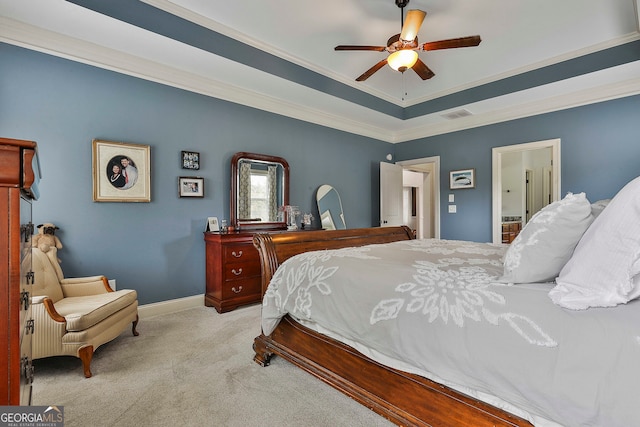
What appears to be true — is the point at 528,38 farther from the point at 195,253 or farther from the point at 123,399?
the point at 123,399

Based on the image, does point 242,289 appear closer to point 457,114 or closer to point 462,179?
point 462,179

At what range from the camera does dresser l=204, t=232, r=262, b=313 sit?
3340mm

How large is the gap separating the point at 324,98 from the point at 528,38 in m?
2.41

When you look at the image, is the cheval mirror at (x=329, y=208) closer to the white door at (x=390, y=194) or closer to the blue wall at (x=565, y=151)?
the white door at (x=390, y=194)

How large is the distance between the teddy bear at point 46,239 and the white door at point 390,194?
14.8ft

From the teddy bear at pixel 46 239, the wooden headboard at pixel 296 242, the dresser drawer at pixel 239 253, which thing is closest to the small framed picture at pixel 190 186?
the dresser drawer at pixel 239 253

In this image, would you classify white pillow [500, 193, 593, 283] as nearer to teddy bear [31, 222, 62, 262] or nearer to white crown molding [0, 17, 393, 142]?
teddy bear [31, 222, 62, 262]

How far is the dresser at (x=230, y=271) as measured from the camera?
3340mm

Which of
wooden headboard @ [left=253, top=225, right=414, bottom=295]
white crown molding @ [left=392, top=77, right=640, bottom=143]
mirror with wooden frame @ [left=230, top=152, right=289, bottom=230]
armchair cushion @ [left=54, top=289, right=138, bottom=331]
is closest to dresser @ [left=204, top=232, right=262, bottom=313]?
mirror with wooden frame @ [left=230, top=152, right=289, bottom=230]

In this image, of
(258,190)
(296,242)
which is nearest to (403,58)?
(296,242)

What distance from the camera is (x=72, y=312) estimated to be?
2.08 m

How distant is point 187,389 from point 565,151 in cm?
510

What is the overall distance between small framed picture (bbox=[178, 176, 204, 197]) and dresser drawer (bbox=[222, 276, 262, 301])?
1.11 metres

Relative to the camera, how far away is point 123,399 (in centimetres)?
176
